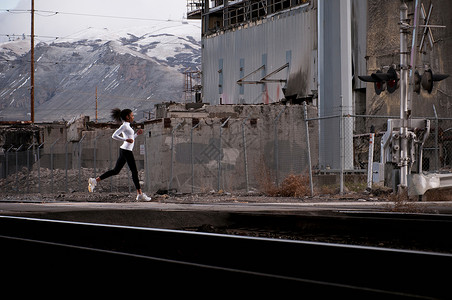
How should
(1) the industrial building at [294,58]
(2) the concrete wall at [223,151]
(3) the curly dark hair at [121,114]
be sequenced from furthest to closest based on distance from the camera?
(1) the industrial building at [294,58] → (2) the concrete wall at [223,151] → (3) the curly dark hair at [121,114]

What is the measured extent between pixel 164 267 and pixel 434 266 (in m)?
2.01

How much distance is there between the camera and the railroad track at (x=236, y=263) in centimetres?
410

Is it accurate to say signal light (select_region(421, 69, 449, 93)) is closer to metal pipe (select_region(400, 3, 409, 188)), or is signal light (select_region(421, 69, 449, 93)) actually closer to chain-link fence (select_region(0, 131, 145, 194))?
metal pipe (select_region(400, 3, 409, 188))

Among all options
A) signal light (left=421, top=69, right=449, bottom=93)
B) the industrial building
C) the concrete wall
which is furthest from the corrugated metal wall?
signal light (left=421, top=69, right=449, bottom=93)

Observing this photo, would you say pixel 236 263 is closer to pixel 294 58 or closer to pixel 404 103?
pixel 404 103

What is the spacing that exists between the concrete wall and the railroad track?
19848 millimetres

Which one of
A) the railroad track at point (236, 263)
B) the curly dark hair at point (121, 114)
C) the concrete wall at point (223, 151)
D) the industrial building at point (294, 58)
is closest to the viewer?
the railroad track at point (236, 263)

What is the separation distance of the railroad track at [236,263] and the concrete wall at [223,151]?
781 inches

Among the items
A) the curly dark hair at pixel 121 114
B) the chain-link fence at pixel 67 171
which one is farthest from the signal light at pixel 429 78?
the chain-link fence at pixel 67 171

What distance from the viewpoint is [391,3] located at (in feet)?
126

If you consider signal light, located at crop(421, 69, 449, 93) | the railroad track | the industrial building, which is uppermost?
the industrial building

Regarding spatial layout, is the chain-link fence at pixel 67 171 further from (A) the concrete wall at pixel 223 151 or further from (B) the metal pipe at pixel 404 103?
(B) the metal pipe at pixel 404 103

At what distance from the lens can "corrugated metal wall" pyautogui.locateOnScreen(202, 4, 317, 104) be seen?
44.7 metres

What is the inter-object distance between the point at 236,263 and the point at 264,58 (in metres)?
43.9
